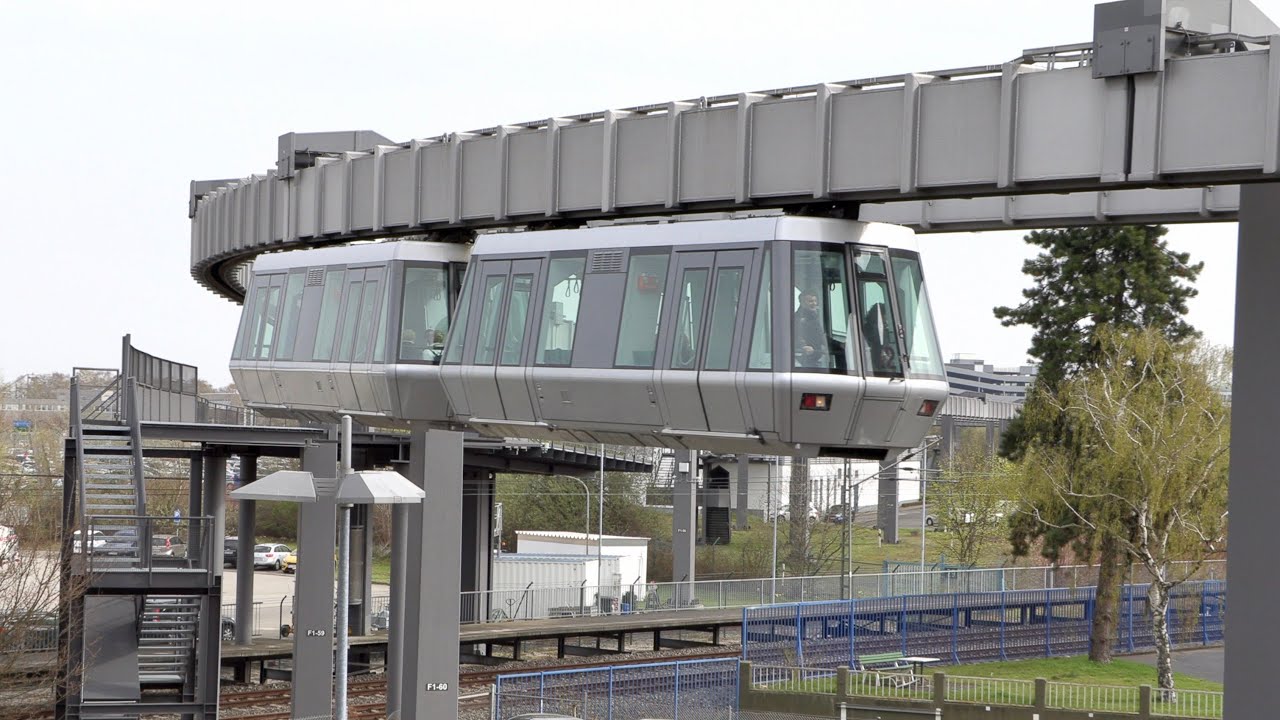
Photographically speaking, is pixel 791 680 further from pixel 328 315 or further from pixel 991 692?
pixel 328 315

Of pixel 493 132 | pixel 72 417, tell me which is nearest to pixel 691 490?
pixel 72 417

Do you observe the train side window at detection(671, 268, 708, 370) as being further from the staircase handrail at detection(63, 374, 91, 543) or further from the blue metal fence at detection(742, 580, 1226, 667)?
the blue metal fence at detection(742, 580, 1226, 667)

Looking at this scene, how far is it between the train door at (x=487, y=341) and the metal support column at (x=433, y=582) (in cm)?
271

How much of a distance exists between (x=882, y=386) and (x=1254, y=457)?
3544mm

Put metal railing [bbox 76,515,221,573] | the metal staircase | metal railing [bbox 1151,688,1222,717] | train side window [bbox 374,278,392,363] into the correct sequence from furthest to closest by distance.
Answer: metal railing [bbox 1151,688,1222,717] < the metal staircase < metal railing [bbox 76,515,221,573] < train side window [bbox 374,278,392,363]

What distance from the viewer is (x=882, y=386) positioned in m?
14.5

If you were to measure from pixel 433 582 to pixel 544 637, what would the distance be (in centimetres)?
2355

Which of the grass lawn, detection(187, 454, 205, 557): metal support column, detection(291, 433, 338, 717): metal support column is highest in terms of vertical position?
detection(187, 454, 205, 557): metal support column

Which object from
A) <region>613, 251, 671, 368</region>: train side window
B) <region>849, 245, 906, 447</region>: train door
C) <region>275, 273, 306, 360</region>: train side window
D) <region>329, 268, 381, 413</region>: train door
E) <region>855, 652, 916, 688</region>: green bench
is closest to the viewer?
<region>849, 245, 906, 447</region>: train door

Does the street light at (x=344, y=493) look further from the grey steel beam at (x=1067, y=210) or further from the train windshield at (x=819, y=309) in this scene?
the grey steel beam at (x=1067, y=210)

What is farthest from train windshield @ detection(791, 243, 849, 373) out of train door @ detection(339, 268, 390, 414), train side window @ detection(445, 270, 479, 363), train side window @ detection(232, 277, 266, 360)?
train side window @ detection(232, 277, 266, 360)

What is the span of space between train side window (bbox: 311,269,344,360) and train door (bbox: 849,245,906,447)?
9.13 metres

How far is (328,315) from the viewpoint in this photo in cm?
2155

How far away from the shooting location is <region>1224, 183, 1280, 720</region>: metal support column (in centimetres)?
1203
